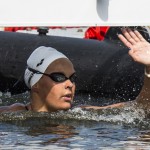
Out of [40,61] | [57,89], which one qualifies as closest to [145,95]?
[57,89]

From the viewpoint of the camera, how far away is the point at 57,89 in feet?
25.2

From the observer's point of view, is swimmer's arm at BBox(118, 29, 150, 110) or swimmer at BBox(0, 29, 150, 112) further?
swimmer at BBox(0, 29, 150, 112)

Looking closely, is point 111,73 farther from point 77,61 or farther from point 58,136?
point 58,136

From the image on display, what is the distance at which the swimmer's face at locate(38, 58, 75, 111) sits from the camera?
7.60 meters

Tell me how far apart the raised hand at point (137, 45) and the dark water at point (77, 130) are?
541 mm

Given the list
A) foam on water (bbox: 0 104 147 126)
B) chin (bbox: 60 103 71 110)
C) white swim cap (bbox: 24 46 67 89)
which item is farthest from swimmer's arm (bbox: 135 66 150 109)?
white swim cap (bbox: 24 46 67 89)

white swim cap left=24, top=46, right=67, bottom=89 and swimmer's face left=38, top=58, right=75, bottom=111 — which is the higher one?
white swim cap left=24, top=46, right=67, bottom=89
